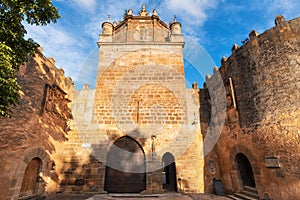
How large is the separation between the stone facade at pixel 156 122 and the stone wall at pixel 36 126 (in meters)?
0.04

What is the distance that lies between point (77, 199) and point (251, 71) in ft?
28.3

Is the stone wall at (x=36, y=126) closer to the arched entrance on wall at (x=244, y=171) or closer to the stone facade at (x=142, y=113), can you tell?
the stone facade at (x=142, y=113)

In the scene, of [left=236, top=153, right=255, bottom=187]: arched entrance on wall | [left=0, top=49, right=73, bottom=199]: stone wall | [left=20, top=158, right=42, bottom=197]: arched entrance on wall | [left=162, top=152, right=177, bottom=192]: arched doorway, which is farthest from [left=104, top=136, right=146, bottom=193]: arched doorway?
[left=236, top=153, right=255, bottom=187]: arched entrance on wall

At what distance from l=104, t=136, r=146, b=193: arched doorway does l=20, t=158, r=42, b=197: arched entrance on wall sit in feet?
10.2

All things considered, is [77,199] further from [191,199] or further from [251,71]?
[251,71]

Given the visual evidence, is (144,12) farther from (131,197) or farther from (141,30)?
(131,197)

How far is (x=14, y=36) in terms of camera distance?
3377 millimetres

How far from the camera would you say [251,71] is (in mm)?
6180

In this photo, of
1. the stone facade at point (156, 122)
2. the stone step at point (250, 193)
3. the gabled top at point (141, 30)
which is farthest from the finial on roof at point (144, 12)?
the stone step at point (250, 193)

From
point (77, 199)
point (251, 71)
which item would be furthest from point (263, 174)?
point (77, 199)

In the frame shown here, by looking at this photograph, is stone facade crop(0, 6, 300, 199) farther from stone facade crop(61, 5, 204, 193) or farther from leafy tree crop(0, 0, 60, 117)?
leafy tree crop(0, 0, 60, 117)

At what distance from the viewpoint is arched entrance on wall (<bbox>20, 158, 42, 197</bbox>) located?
17.8 feet

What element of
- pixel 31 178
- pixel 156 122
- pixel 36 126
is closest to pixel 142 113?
pixel 156 122

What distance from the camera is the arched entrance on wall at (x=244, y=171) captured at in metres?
6.29
